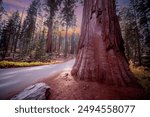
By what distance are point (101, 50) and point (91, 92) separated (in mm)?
988

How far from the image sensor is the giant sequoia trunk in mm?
2791

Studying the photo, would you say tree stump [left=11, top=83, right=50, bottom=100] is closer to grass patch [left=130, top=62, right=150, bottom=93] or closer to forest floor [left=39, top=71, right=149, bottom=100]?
forest floor [left=39, top=71, right=149, bottom=100]

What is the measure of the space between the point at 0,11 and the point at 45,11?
408 cm

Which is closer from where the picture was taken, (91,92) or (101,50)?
(91,92)

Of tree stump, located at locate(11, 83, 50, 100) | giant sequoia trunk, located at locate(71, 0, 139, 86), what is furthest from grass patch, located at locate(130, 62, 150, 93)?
tree stump, located at locate(11, 83, 50, 100)

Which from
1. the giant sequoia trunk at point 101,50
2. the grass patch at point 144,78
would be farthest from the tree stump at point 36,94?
the grass patch at point 144,78

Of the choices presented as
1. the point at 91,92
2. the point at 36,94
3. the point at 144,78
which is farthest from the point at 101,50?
the point at 144,78

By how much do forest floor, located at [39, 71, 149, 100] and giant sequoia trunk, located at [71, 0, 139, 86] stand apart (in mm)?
178

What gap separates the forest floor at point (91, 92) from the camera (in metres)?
2.38

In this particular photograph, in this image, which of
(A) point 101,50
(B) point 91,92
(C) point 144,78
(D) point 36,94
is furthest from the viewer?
(C) point 144,78

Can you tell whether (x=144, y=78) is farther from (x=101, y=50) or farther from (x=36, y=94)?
(x=36, y=94)

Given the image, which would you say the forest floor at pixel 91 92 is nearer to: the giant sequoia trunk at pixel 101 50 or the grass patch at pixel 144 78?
the giant sequoia trunk at pixel 101 50

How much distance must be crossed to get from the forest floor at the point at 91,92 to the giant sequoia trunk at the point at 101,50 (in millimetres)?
178

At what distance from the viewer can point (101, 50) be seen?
293cm
